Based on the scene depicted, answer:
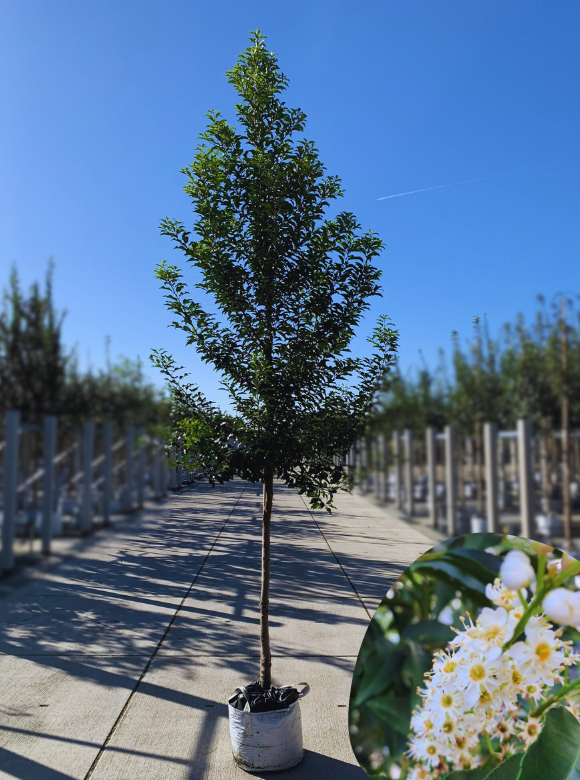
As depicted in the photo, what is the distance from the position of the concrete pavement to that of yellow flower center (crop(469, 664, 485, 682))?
1043mm

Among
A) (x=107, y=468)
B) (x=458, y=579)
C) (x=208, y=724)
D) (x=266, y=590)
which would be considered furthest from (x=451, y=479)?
(x=208, y=724)

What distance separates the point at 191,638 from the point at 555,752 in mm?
3324

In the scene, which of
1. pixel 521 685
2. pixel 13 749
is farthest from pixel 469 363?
pixel 13 749

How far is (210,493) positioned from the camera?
12.1 ft

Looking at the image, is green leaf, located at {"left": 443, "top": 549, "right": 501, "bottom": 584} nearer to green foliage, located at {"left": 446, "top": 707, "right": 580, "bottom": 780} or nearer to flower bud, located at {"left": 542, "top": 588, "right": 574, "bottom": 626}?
flower bud, located at {"left": 542, "top": 588, "right": 574, "bottom": 626}

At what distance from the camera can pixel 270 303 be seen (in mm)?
3021

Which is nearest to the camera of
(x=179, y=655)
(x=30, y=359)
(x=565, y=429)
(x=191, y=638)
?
(x=30, y=359)

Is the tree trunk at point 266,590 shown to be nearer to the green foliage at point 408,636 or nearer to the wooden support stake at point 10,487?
the green foliage at point 408,636

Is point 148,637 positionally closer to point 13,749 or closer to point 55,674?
point 55,674

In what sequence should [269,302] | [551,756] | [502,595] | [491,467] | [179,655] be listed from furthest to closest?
[179,655] → [269,302] → [502,595] → [551,756] → [491,467]

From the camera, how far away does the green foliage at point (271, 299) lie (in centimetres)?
288

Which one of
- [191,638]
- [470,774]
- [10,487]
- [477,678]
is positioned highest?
[10,487]

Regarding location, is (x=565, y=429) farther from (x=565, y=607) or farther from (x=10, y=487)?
(x=10, y=487)

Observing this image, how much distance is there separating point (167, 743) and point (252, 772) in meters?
0.47
